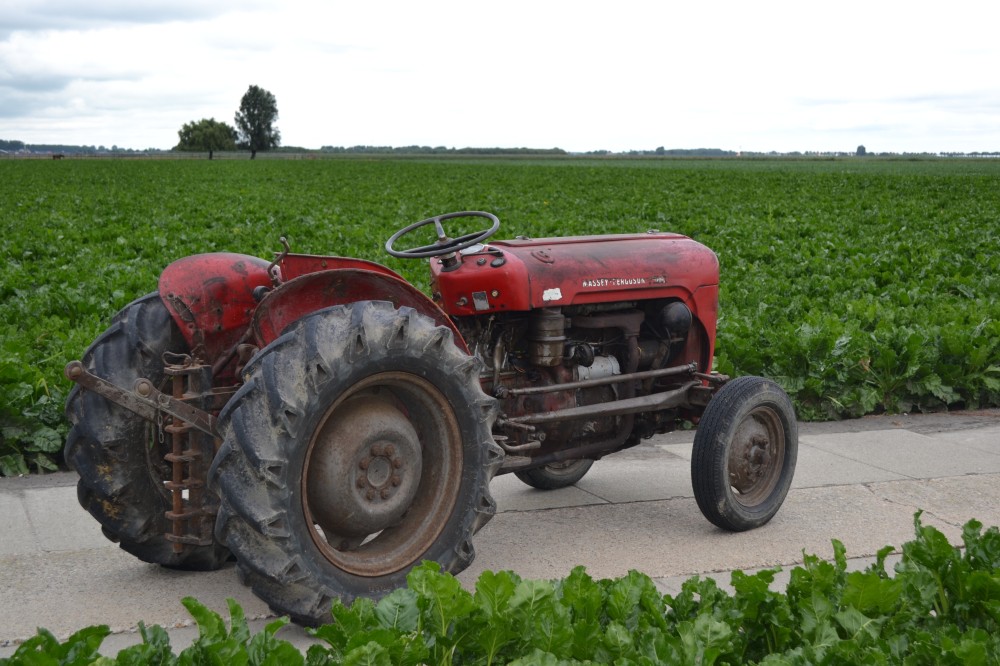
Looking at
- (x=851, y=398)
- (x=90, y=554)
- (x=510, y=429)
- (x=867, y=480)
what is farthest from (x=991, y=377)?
(x=90, y=554)

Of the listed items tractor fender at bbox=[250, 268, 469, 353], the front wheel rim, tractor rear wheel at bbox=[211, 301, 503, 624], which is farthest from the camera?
the front wheel rim

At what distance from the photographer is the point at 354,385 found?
4.02 meters

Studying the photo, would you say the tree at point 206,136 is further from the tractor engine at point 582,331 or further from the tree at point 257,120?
the tractor engine at point 582,331

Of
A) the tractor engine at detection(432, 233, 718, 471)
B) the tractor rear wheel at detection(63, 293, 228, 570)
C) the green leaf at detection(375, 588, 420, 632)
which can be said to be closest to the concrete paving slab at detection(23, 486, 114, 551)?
the tractor rear wheel at detection(63, 293, 228, 570)

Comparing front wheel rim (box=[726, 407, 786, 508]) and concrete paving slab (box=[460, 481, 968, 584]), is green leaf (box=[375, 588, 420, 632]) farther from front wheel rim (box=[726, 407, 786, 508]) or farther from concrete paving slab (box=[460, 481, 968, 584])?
front wheel rim (box=[726, 407, 786, 508])

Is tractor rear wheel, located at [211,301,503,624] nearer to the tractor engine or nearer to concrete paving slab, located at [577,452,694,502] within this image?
the tractor engine

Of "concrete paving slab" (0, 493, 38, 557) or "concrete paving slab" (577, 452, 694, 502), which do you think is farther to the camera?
"concrete paving slab" (577, 452, 694, 502)

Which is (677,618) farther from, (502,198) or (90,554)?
(502,198)

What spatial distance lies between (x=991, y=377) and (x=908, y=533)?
393 centimetres

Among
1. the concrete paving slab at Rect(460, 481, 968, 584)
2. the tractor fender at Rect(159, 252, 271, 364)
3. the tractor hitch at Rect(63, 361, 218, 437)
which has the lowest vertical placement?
the concrete paving slab at Rect(460, 481, 968, 584)

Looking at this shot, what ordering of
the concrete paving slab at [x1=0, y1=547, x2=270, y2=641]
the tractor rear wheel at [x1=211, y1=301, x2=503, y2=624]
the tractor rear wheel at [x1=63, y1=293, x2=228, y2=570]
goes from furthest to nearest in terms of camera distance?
1. the tractor rear wheel at [x1=63, y1=293, x2=228, y2=570]
2. the concrete paving slab at [x1=0, y1=547, x2=270, y2=641]
3. the tractor rear wheel at [x1=211, y1=301, x2=503, y2=624]

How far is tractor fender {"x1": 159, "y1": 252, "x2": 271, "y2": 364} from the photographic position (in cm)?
455

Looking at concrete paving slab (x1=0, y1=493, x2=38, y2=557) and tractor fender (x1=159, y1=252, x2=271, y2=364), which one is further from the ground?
tractor fender (x1=159, y1=252, x2=271, y2=364)

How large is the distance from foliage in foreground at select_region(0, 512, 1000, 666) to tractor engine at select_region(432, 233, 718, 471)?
170 cm
